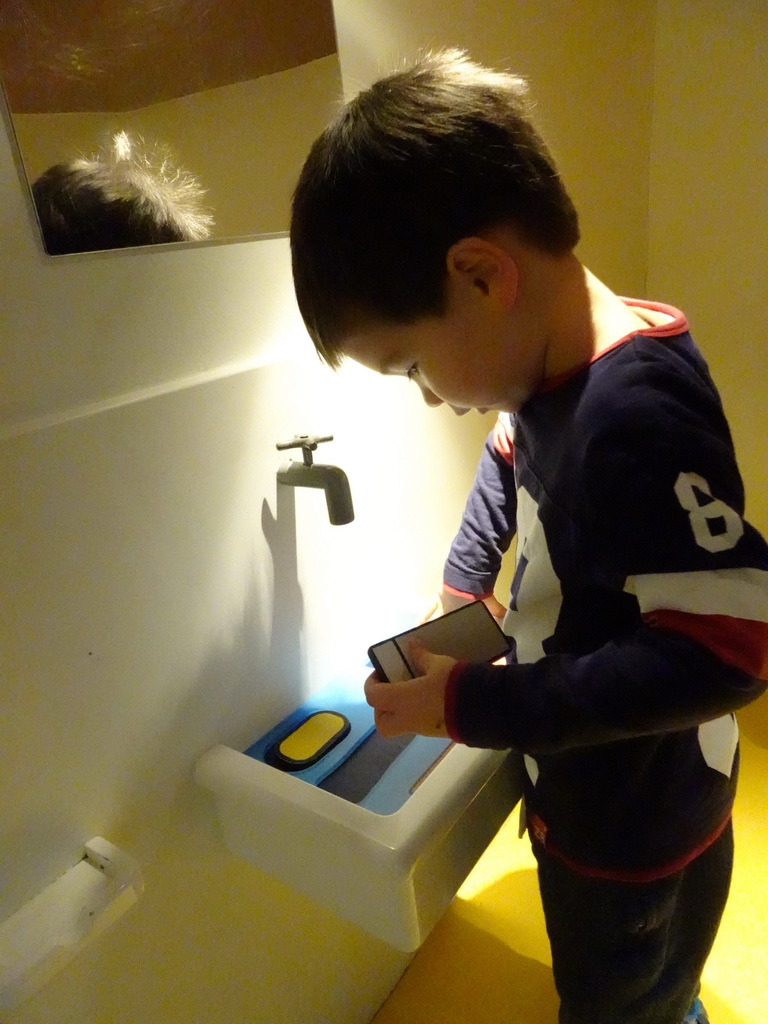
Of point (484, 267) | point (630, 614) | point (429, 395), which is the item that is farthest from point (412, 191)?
point (630, 614)

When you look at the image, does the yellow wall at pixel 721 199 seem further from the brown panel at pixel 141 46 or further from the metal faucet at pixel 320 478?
the metal faucet at pixel 320 478

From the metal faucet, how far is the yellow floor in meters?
0.81

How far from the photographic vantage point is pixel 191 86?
2.12 ft

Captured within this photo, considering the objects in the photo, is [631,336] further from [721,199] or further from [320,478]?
[721,199]

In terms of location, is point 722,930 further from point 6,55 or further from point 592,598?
point 6,55

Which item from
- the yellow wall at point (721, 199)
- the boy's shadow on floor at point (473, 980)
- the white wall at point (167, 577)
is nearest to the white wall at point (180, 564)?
the white wall at point (167, 577)

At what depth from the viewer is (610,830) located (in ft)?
2.19

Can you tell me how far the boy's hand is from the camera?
61cm

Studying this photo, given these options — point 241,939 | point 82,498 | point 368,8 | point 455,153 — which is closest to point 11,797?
point 82,498

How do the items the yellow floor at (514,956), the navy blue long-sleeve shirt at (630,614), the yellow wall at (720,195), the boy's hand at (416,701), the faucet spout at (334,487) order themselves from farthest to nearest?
the yellow wall at (720,195)
the yellow floor at (514,956)
the faucet spout at (334,487)
the boy's hand at (416,701)
the navy blue long-sleeve shirt at (630,614)

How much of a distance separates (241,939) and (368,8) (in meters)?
1.03

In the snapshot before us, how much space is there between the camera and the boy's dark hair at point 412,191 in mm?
533

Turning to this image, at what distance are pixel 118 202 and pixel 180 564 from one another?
12.4 inches

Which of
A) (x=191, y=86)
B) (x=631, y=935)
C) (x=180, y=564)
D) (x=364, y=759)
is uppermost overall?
(x=191, y=86)
